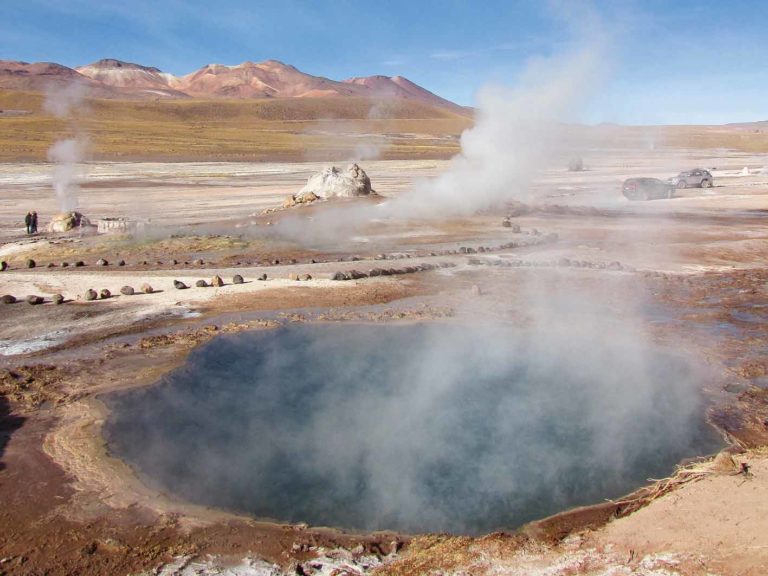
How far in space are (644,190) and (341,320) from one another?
19701 mm

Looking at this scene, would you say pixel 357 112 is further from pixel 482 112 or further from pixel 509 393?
pixel 509 393

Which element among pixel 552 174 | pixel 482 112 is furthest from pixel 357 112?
pixel 482 112

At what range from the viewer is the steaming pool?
5055mm

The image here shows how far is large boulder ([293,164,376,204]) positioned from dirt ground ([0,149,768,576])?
216cm

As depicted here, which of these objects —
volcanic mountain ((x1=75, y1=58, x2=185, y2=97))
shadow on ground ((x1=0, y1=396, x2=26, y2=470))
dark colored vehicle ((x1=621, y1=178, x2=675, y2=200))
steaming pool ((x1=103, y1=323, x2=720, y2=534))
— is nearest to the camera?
steaming pool ((x1=103, y1=323, x2=720, y2=534))

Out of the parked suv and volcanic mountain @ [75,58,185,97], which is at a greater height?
volcanic mountain @ [75,58,185,97]

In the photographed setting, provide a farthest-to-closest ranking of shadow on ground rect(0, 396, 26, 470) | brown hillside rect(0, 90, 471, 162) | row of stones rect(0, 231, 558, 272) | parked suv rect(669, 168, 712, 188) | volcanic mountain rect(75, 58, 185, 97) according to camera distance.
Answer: volcanic mountain rect(75, 58, 185, 97) < brown hillside rect(0, 90, 471, 162) < parked suv rect(669, 168, 712, 188) < row of stones rect(0, 231, 558, 272) < shadow on ground rect(0, 396, 26, 470)

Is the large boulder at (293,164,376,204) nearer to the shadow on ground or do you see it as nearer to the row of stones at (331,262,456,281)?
the row of stones at (331,262,456,281)

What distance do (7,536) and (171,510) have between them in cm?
102

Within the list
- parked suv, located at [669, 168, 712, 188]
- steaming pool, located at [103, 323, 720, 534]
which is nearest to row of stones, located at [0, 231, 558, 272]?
steaming pool, located at [103, 323, 720, 534]

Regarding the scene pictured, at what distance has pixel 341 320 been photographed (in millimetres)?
9852

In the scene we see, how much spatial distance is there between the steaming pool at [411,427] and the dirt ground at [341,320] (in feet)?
0.90

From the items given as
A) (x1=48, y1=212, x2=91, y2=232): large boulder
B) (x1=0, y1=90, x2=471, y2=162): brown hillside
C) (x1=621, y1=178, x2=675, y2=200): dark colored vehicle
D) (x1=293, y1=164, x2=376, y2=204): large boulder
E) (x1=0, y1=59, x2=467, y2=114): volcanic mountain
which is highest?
(x1=0, y1=59, x2=467, y2=114): volcanic mountain

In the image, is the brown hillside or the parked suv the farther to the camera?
the brown hillside
